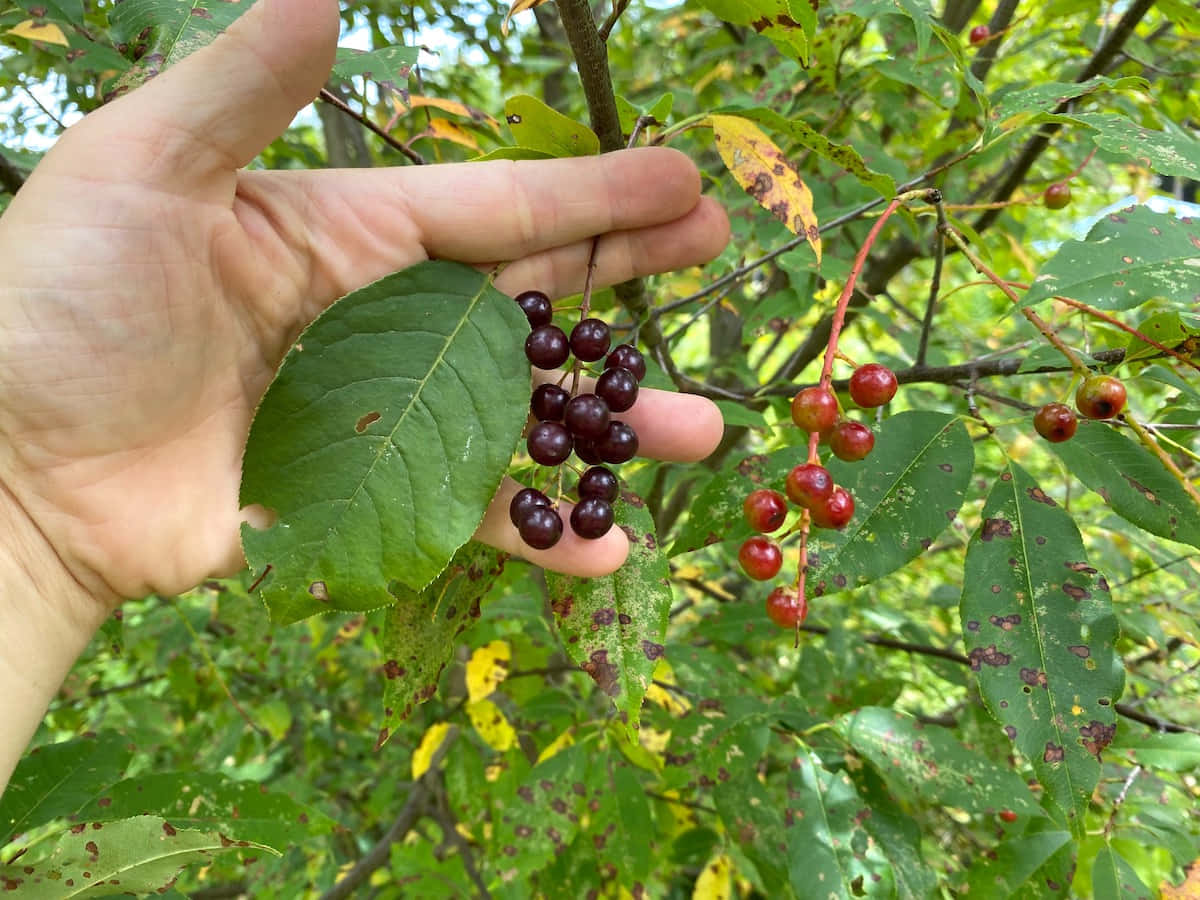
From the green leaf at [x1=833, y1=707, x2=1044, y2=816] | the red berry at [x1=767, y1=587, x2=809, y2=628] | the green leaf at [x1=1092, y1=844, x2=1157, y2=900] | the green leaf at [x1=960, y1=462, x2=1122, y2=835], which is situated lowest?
the green leaf at [x1=1092, y1=844, x2=1157, y2=900]

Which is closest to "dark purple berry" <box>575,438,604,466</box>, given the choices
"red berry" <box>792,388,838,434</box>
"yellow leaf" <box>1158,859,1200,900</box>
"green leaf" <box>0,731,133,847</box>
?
"red berry" <box>792,388,838,434</box>

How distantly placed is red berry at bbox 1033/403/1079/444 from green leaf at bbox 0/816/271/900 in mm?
1421

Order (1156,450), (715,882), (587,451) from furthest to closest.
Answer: (715,882) → (587,451) → (1156,450)

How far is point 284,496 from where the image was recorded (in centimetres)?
103

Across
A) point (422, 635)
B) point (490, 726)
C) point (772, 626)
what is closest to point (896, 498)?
point (422, 635)

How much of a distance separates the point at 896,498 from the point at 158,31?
145 centimetres

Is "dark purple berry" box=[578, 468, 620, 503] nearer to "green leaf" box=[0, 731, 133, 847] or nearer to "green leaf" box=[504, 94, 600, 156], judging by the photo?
"green leaf" box=[504, 94, 600, 156]

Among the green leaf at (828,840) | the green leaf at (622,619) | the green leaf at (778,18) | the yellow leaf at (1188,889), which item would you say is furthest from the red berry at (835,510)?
the yellow leaf at (1188,889)

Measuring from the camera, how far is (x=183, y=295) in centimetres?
123

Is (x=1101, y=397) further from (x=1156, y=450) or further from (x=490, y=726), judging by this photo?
(x=490, y=726)

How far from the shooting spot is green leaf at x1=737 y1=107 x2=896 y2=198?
1.11 metres

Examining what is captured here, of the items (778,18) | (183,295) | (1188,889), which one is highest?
(778,18)

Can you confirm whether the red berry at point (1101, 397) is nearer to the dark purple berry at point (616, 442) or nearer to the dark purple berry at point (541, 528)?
the dark purple berry at point (616, 442)

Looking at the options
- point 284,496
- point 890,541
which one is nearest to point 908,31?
point 890,541
